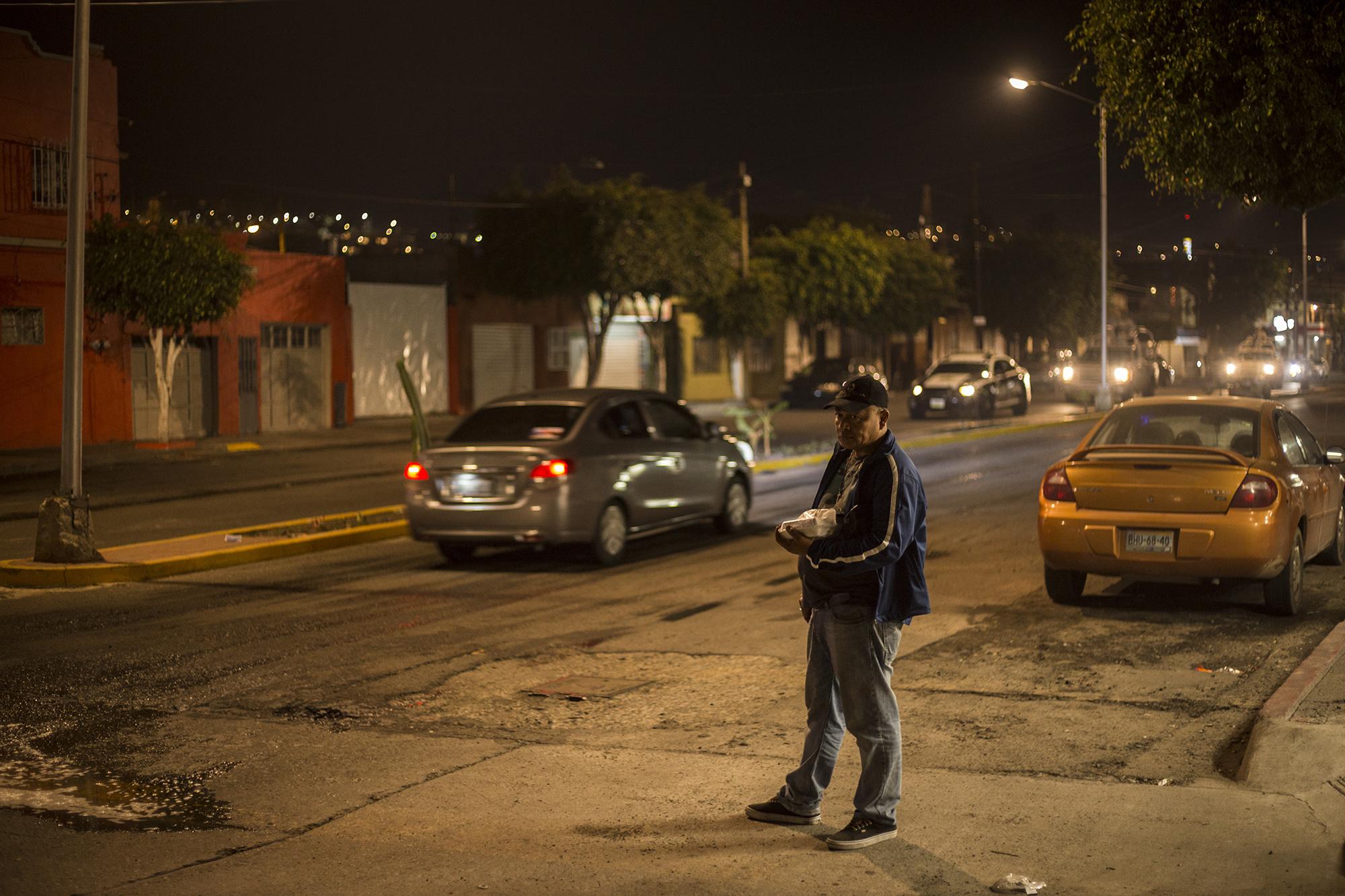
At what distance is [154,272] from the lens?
29516mm

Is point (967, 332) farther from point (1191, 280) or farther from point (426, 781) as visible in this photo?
point (426, 781)

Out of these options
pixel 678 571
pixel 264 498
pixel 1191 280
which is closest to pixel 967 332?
pixel 1191 280

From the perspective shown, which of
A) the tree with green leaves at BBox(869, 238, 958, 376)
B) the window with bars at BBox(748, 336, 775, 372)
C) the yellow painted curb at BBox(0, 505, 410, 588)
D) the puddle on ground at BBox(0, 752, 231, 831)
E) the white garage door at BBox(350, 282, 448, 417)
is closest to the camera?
the puddle on ground at BBox(0, 752, 231, 831)

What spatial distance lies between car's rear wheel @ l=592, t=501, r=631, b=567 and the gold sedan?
4047mm

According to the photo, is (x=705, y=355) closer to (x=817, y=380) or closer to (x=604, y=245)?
(x=817, y=380)

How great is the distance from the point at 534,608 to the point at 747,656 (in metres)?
2.38

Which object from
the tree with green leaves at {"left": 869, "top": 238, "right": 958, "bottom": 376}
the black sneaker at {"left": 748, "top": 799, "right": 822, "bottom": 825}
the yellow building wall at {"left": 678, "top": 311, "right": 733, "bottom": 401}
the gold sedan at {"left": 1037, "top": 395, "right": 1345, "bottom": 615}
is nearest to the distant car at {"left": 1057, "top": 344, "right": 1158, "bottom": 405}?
the tree with green leaves at {"left": 869, "top": 238, "right": 958, "bottom": 376}

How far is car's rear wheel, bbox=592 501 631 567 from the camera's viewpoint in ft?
43.8

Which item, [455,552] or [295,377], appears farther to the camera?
[295,377]

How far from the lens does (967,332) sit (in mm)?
78750

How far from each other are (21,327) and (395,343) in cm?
1336

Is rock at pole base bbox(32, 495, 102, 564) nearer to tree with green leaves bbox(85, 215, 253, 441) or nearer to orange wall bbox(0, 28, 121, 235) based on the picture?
tree with green leaves bbox(85, 215, 253, 441)

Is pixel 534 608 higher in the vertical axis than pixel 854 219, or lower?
lower

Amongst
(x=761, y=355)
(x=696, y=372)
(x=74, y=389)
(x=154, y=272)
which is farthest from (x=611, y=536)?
(x=761, y=355)
